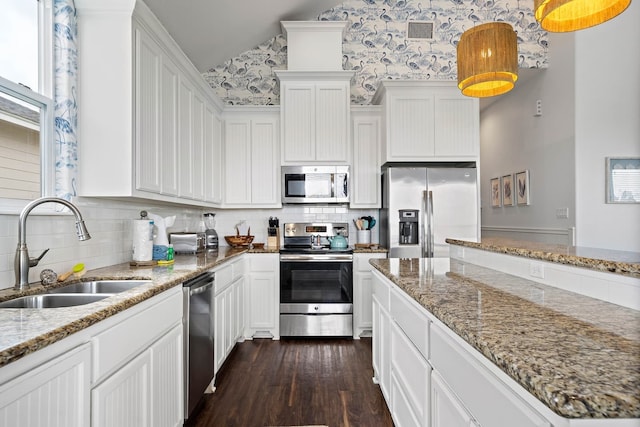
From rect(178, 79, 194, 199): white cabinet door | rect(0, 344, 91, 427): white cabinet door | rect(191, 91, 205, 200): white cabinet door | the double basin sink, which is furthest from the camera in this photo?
rect(191, 91, 205, 200): white cabinet door

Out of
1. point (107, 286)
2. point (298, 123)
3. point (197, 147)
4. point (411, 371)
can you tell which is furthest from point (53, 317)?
point (298, 123)

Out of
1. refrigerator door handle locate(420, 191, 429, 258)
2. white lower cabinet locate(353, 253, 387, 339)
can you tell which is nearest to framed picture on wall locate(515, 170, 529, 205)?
refrigerator door handle locate(420, 191, 429, 258)

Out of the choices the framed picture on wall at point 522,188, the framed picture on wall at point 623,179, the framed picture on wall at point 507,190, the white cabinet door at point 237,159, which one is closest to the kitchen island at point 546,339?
the white cabinet door at point 237,159

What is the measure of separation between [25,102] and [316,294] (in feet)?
8.61

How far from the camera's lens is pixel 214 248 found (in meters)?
3.61

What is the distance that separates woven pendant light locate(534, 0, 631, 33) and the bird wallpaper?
2.64 meters

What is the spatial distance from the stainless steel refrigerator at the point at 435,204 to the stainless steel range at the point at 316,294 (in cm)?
60

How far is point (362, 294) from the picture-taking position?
344cm

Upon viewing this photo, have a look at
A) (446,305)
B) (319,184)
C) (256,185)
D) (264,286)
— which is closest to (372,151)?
(319,184)

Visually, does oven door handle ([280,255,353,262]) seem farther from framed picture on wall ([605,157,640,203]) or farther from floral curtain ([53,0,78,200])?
framed picture on wall ([605,157,640,203])

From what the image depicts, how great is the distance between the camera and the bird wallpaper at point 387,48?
4.16m

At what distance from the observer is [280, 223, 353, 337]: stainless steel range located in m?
3.38

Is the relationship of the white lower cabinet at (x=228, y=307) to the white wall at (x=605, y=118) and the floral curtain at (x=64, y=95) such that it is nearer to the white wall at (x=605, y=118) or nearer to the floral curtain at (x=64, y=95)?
the floral curtain at (x=64, y=95)

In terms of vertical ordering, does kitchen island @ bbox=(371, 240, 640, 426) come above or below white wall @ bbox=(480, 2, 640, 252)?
below
